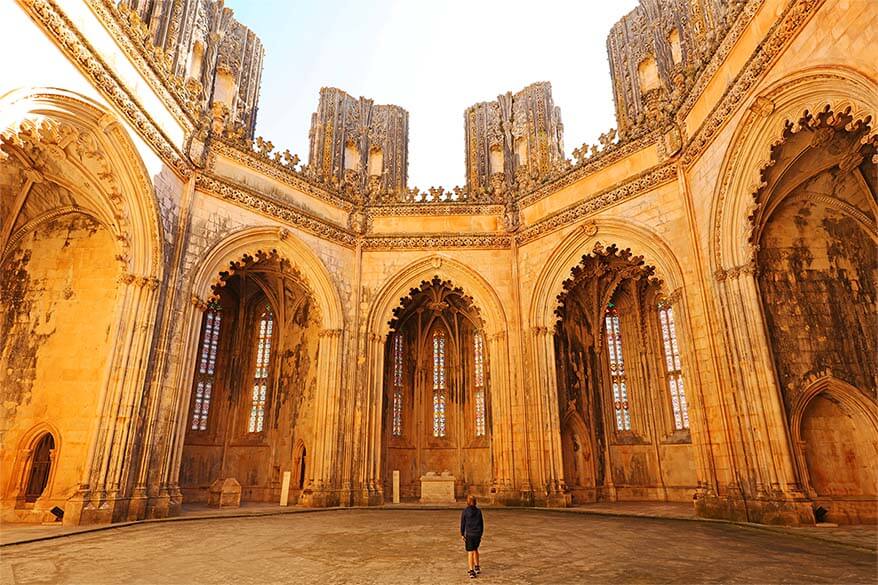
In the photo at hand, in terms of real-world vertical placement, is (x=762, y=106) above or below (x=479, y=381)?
above

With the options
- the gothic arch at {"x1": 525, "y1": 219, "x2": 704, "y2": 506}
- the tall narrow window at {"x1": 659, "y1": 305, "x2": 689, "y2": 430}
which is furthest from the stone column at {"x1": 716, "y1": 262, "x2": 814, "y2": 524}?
the tall narrow window at {"x1": 659, "y1": 305, "x2": 689, "y2": 430}

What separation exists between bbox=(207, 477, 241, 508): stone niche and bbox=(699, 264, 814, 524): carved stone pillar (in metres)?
15.8

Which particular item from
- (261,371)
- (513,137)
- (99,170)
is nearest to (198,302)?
(99,170)

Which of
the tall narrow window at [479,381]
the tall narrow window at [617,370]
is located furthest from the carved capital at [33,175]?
the tall narrow window at [617,370]

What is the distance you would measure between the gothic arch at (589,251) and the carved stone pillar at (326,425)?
25.0 feet

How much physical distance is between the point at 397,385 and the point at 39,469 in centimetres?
1460

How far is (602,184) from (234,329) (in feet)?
59.2

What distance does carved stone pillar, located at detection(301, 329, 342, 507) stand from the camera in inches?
667

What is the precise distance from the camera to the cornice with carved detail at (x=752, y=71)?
1059 cm

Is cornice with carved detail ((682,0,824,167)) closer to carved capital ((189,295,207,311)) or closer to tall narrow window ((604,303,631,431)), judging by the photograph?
tall narrow window ((604,303,631,431))

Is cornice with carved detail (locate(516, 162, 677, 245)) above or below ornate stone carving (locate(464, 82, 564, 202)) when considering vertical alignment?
below

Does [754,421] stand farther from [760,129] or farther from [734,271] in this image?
[760,129]

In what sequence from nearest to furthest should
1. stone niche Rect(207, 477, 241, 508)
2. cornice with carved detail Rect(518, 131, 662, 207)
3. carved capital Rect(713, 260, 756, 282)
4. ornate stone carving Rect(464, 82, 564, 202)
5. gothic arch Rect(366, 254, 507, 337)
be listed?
carved capital Rect(713, 260, 756, 282) → cornice with carved detail Rect(518, 131, 662, 207) → stone niche Rect(207, 477, 241, 508) → gothic arch Rect(366, 254, 507, 337) → ornate stone carving Rect(464, 82, 564, 202)

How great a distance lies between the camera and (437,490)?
65.9 feet
